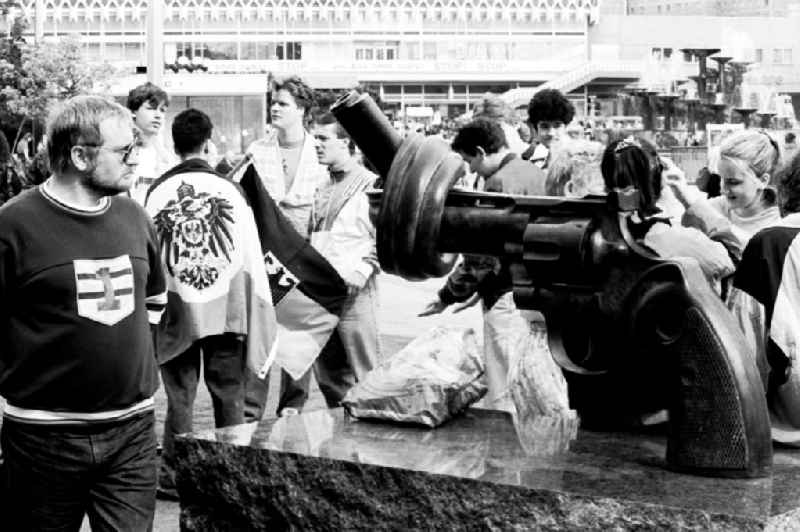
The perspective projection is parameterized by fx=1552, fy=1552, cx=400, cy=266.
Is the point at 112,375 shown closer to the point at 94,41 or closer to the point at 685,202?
the point at 685,202

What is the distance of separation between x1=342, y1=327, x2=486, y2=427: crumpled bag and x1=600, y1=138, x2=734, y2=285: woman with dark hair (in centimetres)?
78

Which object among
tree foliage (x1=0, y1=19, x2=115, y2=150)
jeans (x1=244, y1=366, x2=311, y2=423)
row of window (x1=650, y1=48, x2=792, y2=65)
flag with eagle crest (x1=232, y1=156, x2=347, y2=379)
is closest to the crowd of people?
flag with eagle crest (x1=232, y1=156, x2=347, y2=379)

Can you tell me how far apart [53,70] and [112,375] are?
102 feet

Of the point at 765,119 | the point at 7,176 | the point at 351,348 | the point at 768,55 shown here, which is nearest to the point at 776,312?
the point at 351,348

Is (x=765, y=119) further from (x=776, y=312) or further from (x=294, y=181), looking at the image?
(x=776, y=312)

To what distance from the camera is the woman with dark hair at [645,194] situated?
410cm

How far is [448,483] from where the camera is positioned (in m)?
3.98

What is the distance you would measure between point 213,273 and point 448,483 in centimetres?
322

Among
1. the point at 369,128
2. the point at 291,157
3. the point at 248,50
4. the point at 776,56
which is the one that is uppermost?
the point at 248,50

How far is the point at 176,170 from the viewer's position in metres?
7.22

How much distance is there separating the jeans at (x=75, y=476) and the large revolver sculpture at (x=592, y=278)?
112 cm

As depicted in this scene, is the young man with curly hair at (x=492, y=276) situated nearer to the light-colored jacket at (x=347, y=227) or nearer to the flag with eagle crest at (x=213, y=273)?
the light-colored jacket at (x=347, y=227)

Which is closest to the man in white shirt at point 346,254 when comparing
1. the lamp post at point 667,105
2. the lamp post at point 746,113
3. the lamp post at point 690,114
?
the lamp post at point 746,113

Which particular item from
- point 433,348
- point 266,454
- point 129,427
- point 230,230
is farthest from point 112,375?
point 230,230
